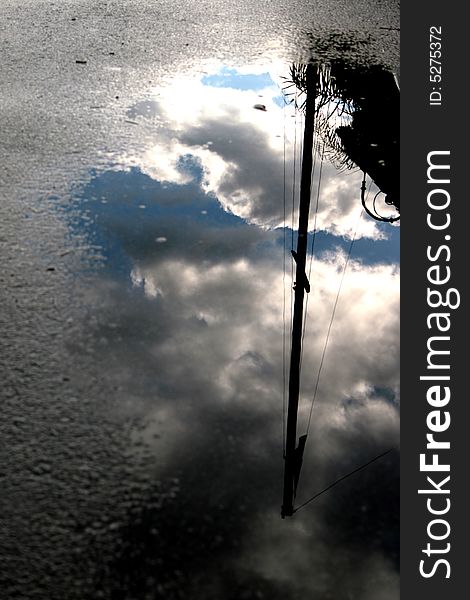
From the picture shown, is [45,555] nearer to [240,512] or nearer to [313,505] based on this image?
[240,512]

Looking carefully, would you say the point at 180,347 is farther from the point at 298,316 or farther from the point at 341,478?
the point at 341,478

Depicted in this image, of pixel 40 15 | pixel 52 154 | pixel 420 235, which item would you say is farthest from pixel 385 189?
pixel 40 15

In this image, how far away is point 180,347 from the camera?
3.38m

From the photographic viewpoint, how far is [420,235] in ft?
13.5

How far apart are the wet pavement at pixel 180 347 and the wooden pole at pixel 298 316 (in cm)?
4

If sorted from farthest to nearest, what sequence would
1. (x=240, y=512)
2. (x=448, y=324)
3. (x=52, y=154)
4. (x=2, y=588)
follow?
(x=52, y=154) → (x=448, y=324) → (x=240, y=512) → (x=2, y=588)

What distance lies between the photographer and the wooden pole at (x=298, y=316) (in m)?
2.66

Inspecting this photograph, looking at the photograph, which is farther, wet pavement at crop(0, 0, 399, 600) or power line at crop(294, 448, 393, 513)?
power line at crop(294, 448, 393, 513)

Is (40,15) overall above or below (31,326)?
above

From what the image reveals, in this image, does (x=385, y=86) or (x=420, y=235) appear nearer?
(x=420, y=235)

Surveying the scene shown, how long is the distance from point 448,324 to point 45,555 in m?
1.96

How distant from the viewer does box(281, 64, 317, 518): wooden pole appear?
2658mm

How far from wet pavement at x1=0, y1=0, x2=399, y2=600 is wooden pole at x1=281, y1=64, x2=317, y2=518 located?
1.5 inches

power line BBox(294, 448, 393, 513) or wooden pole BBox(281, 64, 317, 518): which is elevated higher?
wooden pole BBox(281, 64, 317, 518)
